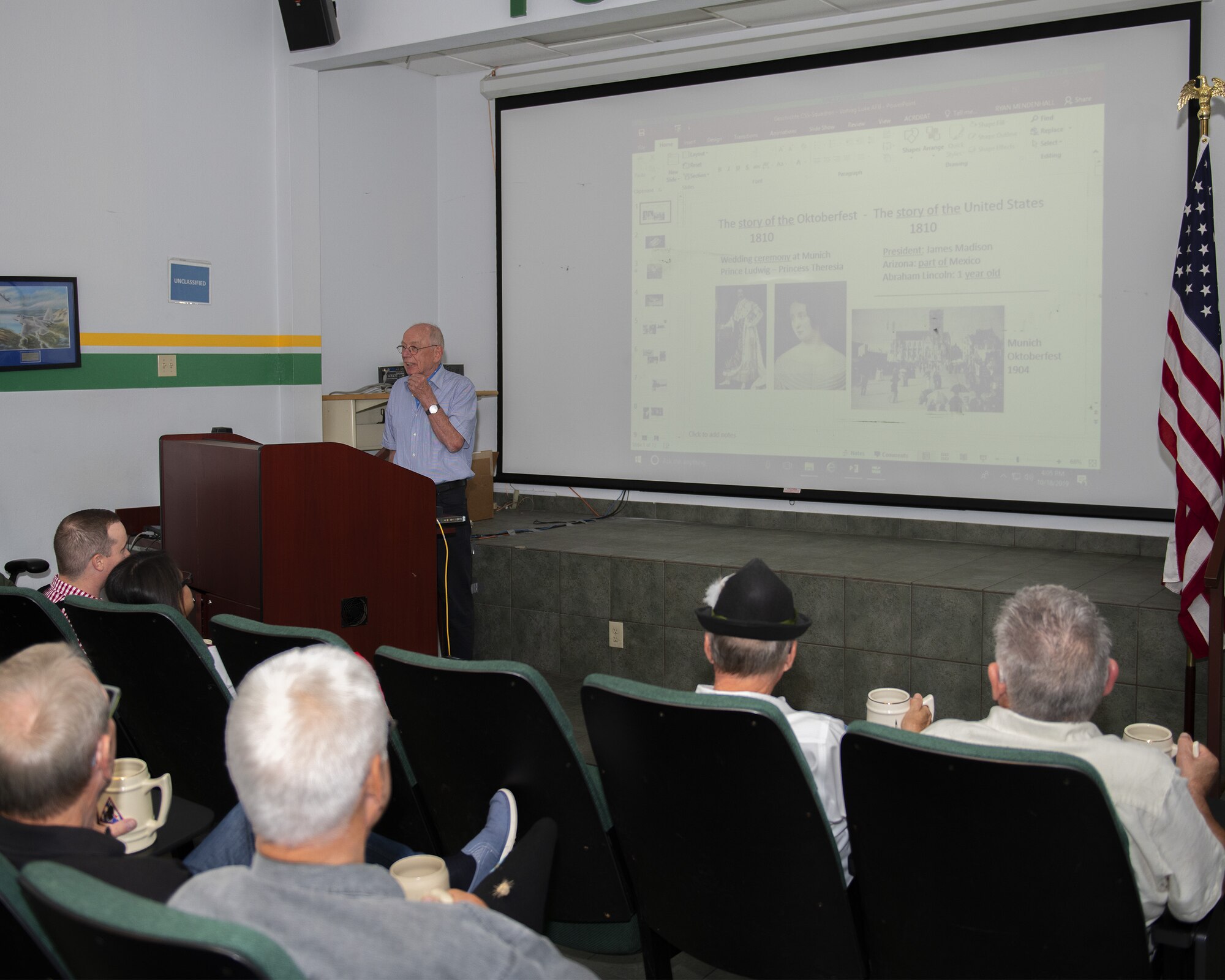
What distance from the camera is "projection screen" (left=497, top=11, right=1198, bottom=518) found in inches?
195

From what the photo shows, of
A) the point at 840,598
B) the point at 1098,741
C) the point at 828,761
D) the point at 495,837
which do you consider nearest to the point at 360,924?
the point at 495,837

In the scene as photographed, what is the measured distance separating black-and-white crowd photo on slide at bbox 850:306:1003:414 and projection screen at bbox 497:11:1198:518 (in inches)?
0.4

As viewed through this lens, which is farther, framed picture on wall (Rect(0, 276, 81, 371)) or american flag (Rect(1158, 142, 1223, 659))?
framed picture on wall (Rect(0, 276, 81, 371))

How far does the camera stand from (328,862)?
4.32 feet

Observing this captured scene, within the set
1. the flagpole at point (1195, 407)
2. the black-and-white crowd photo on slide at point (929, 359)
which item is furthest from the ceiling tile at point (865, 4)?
the flagpole at point (1195, 407)

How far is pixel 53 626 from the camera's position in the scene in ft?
9.18

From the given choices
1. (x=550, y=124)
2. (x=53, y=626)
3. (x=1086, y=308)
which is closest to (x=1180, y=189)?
(x=1086, y=308)

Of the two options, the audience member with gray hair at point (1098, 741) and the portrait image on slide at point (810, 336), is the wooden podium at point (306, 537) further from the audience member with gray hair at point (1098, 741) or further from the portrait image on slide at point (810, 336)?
the audience member with gray hair at point (1098, 741)

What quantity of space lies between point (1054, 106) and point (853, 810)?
4.16 m

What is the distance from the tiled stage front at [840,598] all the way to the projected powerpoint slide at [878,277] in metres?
0.41

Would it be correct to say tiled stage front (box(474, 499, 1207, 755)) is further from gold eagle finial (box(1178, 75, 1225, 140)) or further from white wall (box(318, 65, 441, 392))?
gold eagle finial (box(1178, 75, 1225, 140))

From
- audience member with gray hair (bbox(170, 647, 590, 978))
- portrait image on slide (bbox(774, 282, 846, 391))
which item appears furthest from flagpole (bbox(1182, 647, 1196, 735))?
audience member with gray hair (bbox(170, 647, 590, 978))

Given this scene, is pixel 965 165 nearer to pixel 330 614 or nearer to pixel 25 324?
pixel 330 614

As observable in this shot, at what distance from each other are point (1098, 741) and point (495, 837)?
1.02 m
